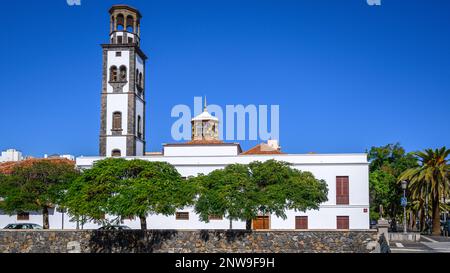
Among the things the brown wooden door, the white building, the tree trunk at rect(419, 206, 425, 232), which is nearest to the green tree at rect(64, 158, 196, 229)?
the brown wooden door

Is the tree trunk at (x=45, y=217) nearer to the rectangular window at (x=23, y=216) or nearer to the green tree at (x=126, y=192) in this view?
the rectangular window at (x=23, y=216)

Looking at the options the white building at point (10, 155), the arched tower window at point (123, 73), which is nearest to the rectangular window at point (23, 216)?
the arched tower window at point (123, 73)

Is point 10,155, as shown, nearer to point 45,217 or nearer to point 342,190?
point 45,217

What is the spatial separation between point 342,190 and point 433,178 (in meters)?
6.37

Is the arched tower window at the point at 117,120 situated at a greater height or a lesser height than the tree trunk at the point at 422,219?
greater

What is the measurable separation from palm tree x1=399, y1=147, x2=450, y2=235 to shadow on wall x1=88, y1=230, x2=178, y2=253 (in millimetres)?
18368

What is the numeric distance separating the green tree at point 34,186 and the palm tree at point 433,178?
75.8ft

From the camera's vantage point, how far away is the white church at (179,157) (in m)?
37.3

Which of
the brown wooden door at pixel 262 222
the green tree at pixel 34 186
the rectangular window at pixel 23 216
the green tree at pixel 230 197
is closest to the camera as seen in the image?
the green tree at pixel 230 197

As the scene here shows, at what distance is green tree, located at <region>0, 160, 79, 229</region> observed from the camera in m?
34.8

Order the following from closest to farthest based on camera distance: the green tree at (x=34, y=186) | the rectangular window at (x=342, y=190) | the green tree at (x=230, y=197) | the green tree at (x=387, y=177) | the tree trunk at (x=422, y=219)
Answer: the green tree at (x=230, y=197) < the green tree at (x=34, y=186) < the rectangular window at (x=342, y=190) < the tree trunk at (x=422, y=219) < the green tree at (x=387, y=177)

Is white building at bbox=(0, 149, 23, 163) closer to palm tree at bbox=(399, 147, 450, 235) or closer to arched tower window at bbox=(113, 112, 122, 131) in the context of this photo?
arched tower window at bbox=(113, 112, 122, 131)
